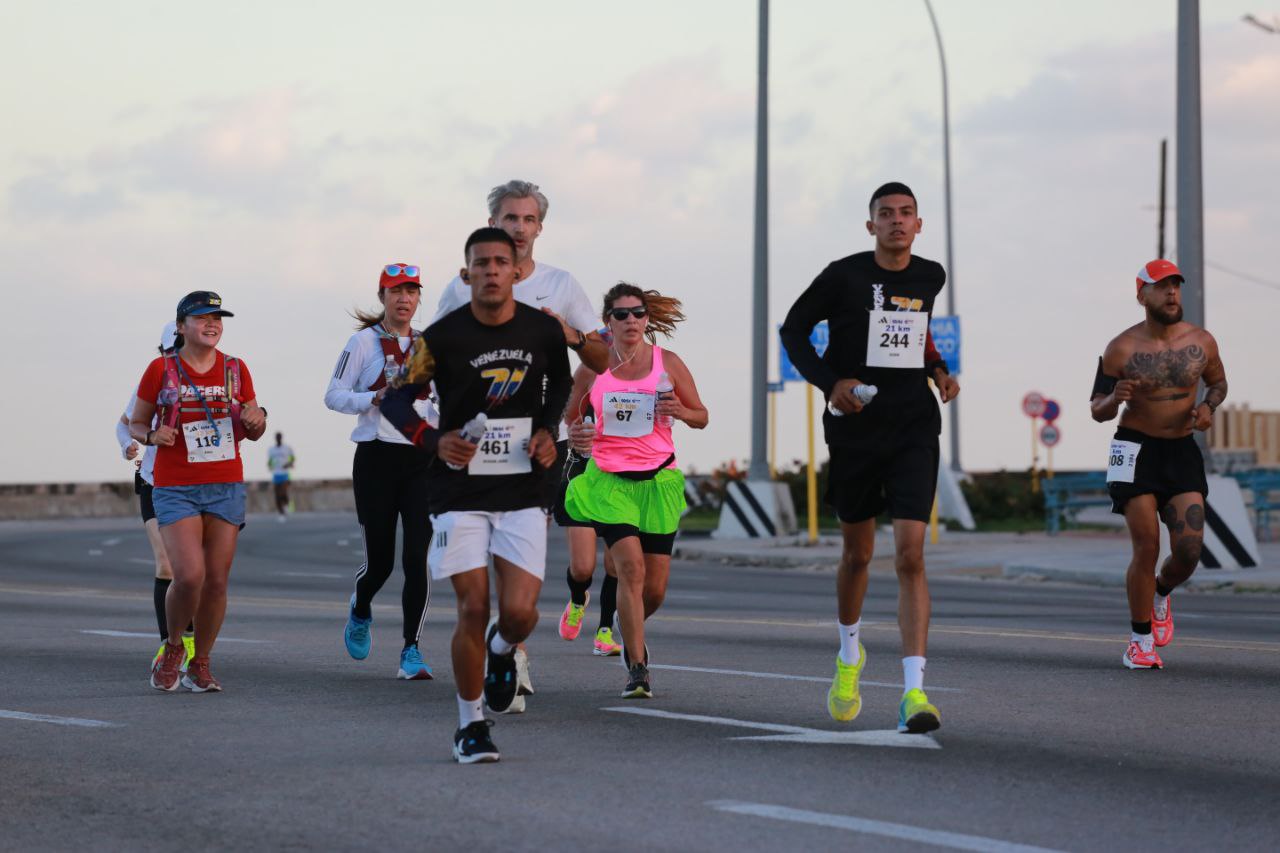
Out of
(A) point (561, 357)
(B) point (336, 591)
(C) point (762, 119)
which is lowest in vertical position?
(B) point (336, 591)

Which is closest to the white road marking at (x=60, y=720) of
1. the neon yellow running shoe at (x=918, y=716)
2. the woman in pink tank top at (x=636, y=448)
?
the woman in pink tank top at (x=636, y=448)

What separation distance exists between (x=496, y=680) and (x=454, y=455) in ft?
3.13

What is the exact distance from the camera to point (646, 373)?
10969 millimetres

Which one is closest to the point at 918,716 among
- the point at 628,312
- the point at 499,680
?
the point at 499,680

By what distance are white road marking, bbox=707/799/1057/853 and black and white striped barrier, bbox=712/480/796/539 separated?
2637 centimetres

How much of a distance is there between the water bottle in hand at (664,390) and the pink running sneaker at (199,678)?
258cm

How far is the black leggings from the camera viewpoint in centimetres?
1127

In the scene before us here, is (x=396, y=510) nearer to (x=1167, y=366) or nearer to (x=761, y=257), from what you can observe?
(x=1167, y=366)

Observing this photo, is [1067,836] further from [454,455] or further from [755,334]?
[755,334]

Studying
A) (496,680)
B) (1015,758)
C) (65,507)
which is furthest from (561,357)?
(65,507)

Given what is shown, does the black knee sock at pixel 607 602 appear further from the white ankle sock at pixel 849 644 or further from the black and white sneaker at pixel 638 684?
the white ankle sock at pixel 849 644

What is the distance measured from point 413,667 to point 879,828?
17.0ft

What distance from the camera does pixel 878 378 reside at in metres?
9.08

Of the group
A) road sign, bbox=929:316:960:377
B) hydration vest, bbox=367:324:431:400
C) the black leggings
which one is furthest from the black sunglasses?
road sign, bbox=929:316:960:377
